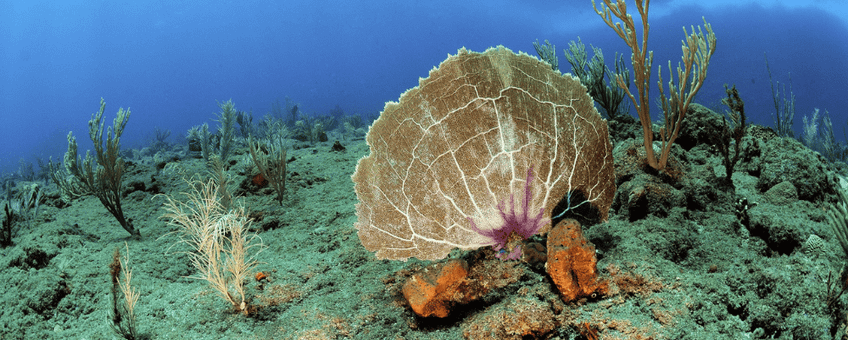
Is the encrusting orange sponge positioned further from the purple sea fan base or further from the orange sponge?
the orange sponge

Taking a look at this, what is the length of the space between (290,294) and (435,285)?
54.0 inches

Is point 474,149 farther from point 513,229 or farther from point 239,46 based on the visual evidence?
point 239,46

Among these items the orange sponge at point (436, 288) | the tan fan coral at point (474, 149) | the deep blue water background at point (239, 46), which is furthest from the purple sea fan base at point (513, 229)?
the deep blue water background at point (239, 46)

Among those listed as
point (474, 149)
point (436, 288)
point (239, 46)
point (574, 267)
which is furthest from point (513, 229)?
point (239, 46)

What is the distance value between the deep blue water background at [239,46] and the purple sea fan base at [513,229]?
89.9 meters

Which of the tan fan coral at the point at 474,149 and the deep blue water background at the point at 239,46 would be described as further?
the deep blue water background at the point at 239,46

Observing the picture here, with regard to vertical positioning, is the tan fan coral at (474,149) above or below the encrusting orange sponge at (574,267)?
above

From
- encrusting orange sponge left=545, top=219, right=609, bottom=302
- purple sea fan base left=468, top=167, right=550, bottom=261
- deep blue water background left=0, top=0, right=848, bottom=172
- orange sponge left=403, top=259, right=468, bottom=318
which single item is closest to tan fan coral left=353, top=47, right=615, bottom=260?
purple sea fan base left=468, top=167, right=550, bottom=261

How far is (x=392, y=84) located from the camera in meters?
128

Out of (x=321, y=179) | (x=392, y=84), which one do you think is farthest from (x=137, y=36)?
(x=321, y=179)

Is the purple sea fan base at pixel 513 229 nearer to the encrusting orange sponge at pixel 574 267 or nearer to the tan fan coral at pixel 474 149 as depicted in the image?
the tan fan coral at pixel 474 149

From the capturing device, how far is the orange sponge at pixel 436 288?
8.02 ft

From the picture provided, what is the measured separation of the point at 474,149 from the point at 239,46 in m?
148

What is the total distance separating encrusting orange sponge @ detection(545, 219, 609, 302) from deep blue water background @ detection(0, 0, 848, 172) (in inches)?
3562
